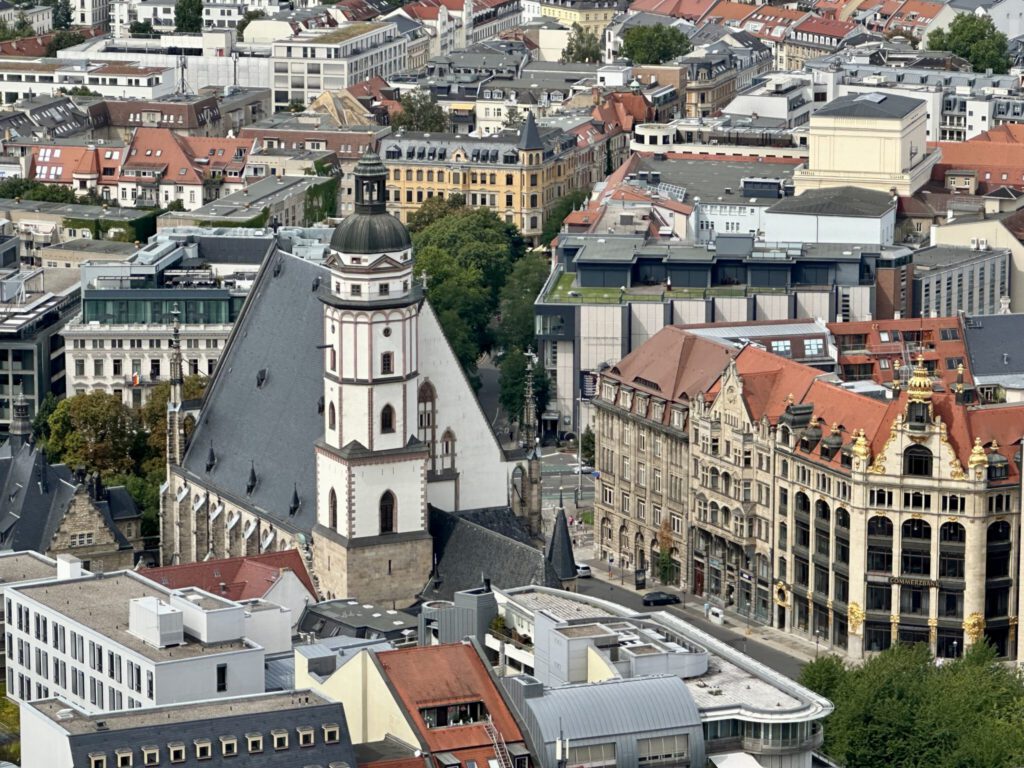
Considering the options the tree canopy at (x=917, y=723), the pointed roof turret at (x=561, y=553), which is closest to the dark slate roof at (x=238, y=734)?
the tree canopy at (x=917, y=723)

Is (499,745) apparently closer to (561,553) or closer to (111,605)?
(111,605)

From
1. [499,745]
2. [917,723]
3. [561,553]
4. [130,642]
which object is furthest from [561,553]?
[499,745]

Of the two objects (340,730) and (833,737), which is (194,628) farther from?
(833,737)

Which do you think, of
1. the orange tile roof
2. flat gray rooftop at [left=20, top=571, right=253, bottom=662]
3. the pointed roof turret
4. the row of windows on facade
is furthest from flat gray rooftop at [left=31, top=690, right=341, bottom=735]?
the pointed roof turret

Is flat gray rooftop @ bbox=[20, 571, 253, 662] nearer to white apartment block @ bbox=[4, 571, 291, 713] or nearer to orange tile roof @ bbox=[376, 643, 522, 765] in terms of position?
white apartment block @ bbox=[4, 571, 291, 713]

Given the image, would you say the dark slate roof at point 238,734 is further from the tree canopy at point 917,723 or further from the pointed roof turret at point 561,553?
the pointed roof turret at point 561,553

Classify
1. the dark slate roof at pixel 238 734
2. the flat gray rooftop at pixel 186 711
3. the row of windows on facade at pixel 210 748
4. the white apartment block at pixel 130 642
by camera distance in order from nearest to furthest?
the row of windows on facade at pixel 210 748 < the dark slate roof at pixel 238 734 < the flat gray rooftop at pixel 186 711 < the white apartment block at pixel 130 642
